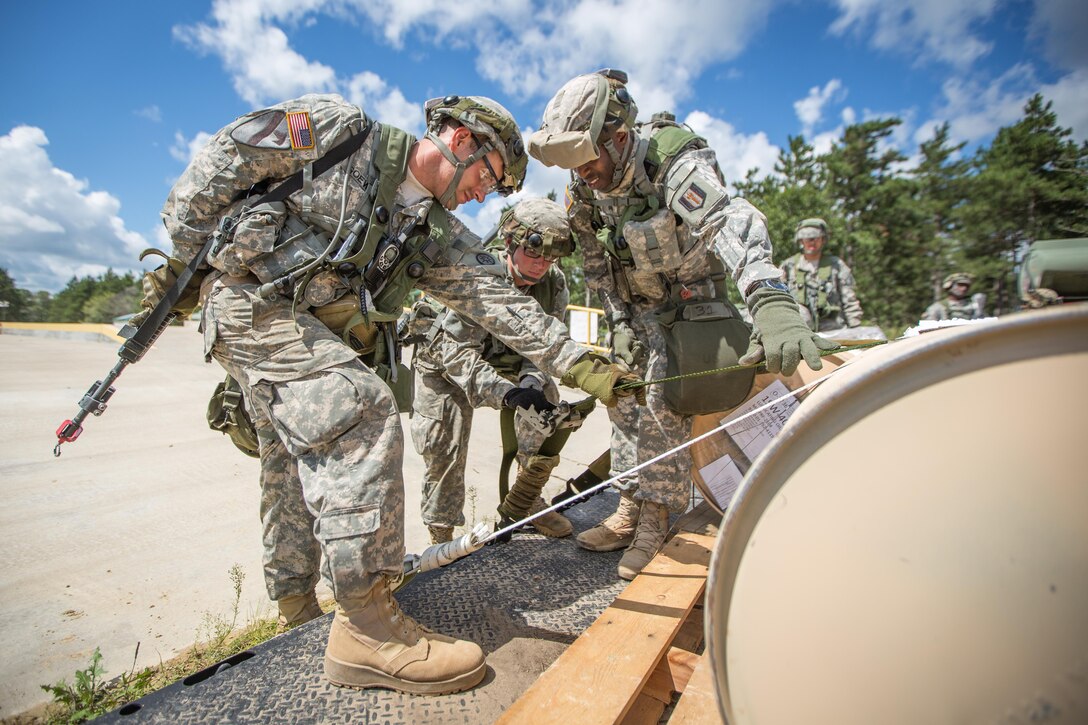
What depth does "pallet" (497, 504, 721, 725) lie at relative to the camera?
1.44 metres

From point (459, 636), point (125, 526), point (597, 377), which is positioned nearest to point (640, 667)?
point (459, 636)

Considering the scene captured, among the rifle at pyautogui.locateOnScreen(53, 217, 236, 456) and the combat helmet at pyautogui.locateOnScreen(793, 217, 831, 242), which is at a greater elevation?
the combat helmet at pyautogui.locateOnScreen(793, 217, 831, 242)

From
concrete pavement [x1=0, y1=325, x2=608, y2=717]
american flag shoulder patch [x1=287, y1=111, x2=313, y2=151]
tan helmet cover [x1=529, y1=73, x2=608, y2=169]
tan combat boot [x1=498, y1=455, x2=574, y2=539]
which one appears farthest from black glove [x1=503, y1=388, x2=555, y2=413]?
concrete pavement [x1=0, y1=325, x2=608, y2=717]

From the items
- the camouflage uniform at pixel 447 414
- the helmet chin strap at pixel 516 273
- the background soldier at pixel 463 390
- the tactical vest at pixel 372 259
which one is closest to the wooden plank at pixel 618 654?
the background soldier at pixel 463 390

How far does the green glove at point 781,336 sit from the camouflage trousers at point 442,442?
1508 mm

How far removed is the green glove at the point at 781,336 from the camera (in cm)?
177

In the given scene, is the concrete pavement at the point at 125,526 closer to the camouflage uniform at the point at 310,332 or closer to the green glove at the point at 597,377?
the camouflage uniform at the point at 310,332

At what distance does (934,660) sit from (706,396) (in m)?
1.81

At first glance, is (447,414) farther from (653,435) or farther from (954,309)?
(954,309)

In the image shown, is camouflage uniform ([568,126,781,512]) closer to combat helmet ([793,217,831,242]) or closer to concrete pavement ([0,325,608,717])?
concrete pavement ([0,325,608,717])

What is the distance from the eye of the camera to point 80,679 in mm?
1950

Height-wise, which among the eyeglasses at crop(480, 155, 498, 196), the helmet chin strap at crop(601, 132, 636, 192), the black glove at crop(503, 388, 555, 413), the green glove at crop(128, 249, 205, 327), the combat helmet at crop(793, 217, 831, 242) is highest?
the combat helmet at crop(793, 217, 831, 242)

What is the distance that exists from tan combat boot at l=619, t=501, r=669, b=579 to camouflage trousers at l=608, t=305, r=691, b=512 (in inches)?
2.2

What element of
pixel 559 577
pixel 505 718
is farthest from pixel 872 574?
pixel 559 577
